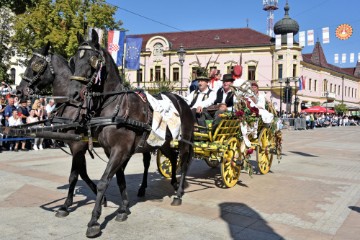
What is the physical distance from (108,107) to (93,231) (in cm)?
173

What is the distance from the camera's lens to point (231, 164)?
741cm

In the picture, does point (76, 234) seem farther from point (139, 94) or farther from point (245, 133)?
point (245, 133)

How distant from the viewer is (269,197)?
6.74 metres

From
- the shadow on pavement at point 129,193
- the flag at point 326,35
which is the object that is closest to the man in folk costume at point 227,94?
the shadow on pavement at point 129,193

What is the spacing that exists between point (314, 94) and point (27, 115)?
52.2 metres

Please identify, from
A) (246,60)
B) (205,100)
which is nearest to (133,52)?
(205,100)

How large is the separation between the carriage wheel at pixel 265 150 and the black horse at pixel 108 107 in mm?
4063

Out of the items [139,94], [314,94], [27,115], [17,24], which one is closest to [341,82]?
[314,94]

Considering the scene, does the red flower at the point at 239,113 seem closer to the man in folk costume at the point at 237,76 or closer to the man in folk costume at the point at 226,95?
the man in folk costume at the point at 226,95

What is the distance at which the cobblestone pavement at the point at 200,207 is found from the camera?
4809 mm

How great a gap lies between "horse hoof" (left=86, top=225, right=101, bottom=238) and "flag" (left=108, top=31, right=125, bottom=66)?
11797 millimetres

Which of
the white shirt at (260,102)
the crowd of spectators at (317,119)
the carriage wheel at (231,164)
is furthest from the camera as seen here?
the crowd of spectators at (317,119)

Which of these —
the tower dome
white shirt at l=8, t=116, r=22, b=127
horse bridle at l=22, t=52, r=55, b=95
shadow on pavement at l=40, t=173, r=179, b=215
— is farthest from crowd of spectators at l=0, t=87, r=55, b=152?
the tower dome

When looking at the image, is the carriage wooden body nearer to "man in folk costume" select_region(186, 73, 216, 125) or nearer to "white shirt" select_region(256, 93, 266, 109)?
"man in folk costume" select_region(186, 73, 216, 125)
